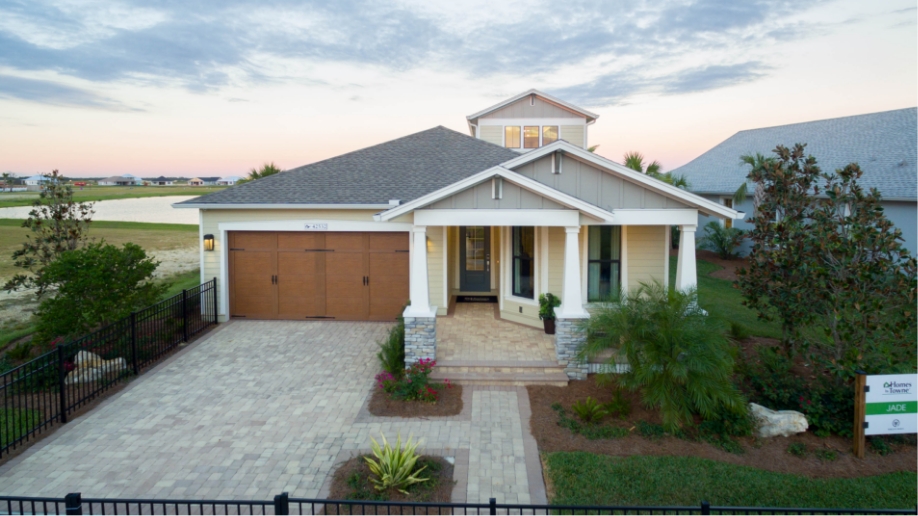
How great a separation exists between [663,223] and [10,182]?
18251mm

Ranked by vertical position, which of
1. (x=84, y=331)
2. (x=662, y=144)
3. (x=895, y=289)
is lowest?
(x=84, y=331)

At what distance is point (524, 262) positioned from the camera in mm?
12859

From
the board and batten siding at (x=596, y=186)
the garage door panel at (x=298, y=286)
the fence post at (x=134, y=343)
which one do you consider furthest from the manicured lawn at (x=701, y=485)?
the garage door panel at (x=298, y=286)

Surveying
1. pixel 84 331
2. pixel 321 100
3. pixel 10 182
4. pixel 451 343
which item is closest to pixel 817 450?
pixel 451 343

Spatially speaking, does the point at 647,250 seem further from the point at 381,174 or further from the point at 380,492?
the point at 380,492

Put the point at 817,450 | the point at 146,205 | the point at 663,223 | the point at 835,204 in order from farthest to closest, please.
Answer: the point at 146,205 → the point at 663,223 → the point at 835,204 → the point at 817,450

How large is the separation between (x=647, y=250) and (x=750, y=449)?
A: 536cm

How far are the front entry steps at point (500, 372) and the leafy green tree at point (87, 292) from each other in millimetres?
6705

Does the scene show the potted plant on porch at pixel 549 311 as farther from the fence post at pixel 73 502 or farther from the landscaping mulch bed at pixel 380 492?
the fence post at pixel 73 502

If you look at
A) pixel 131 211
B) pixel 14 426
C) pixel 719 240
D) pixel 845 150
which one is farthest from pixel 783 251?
pixel 131 211

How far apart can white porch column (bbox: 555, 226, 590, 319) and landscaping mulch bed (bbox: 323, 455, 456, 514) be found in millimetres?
4116

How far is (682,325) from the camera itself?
7594mm

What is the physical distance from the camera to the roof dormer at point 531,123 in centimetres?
2158

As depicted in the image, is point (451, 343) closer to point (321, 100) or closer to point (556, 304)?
point (556, 304)
